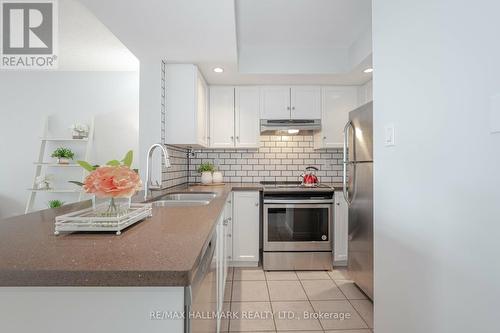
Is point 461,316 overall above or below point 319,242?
above

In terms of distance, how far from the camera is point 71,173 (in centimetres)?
362

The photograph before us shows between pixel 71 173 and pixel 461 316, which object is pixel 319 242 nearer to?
pixel 461 316

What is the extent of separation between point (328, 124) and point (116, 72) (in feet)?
10.1

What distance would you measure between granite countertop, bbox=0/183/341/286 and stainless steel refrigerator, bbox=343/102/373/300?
1585 mm

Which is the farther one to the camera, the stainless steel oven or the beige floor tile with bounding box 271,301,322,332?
the stainless steel oven

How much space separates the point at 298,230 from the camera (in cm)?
276

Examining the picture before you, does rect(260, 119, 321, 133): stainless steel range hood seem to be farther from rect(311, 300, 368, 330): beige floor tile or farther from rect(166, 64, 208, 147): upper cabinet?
rect(311, 300, 368, 330): beige floor tile

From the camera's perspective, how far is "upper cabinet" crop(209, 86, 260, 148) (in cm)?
316

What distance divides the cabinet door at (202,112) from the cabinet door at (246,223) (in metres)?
0.76

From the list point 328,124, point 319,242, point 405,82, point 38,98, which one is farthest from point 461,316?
point 38,98

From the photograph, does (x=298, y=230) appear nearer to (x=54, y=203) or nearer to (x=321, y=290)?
(x=321, y=290)

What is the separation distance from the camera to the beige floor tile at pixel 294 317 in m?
1.80

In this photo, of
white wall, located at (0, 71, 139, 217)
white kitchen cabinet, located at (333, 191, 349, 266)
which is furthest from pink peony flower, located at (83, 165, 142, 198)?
white wall, located at (0, 71, 139, 217)

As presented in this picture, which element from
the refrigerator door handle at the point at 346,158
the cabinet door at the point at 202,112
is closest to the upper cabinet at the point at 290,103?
the cabinet door at the point at 202,112
